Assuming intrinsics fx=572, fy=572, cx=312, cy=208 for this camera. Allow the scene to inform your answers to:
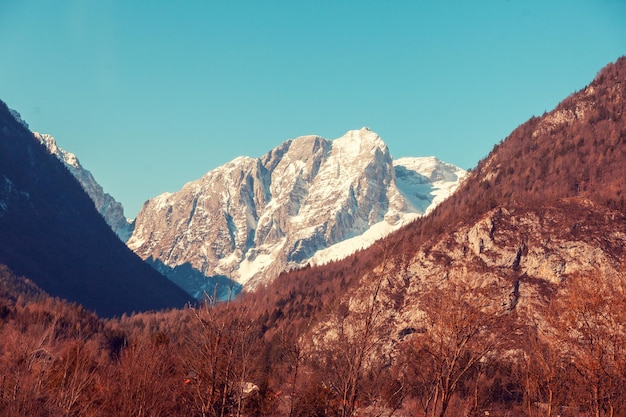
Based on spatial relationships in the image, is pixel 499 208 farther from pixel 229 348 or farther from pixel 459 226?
pixel 229 348

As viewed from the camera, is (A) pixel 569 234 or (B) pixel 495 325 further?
(A) pixel 569 234

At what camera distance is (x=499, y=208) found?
618ft

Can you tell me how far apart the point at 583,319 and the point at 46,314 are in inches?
6919

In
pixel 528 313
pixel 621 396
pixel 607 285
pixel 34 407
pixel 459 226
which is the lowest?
pixel 621 396

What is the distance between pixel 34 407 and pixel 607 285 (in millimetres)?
42435

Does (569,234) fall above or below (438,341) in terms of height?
above

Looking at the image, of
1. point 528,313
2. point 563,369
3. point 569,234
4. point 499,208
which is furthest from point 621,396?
point 499,208

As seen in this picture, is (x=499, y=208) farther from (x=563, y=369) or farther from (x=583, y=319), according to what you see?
(x=583, y=319)

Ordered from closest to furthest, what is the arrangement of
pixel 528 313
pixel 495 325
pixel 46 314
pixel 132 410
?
pixel 495 325 → pixel 132 410 → pixel 528 313 → pixel 46 314

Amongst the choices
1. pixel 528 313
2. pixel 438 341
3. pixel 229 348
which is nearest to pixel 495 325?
pixel 438 341

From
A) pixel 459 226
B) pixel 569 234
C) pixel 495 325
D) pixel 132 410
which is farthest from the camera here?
pixel 459 226

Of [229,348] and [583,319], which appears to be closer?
[583,319]

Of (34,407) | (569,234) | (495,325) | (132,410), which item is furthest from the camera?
(569,234)

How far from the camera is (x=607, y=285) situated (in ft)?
117
